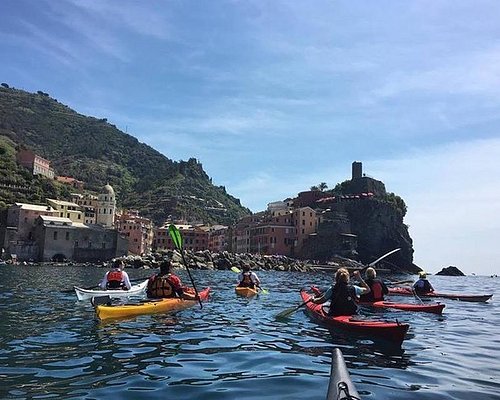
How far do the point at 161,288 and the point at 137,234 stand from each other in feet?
277

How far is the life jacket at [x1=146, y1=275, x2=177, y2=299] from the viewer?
47.7 feet

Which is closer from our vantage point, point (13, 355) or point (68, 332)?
point (13, 355)

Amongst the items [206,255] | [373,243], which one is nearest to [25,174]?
[206,255]

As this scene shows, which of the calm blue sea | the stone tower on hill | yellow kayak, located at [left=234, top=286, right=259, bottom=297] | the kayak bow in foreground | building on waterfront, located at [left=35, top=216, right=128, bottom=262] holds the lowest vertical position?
the calm blue sea

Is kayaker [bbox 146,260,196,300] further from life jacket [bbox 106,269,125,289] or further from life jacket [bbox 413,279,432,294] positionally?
life jacket [bbox 413,279,432,294]

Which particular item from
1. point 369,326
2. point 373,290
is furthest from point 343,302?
point 373,290

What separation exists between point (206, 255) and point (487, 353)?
2802 inches

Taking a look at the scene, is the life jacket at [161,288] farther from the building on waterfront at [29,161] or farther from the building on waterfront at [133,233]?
the building on waterfront at [29,161]

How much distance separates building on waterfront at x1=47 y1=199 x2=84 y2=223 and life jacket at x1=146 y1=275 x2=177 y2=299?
81.0 meters

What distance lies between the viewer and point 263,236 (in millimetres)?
100000

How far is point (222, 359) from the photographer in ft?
26.3

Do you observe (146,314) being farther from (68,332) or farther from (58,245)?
(58,245)

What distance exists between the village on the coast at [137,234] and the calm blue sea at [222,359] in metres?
61.3

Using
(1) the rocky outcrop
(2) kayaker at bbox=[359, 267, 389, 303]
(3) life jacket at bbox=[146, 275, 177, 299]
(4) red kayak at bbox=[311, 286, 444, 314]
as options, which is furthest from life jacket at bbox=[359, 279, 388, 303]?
(1) the rocky outcrop
